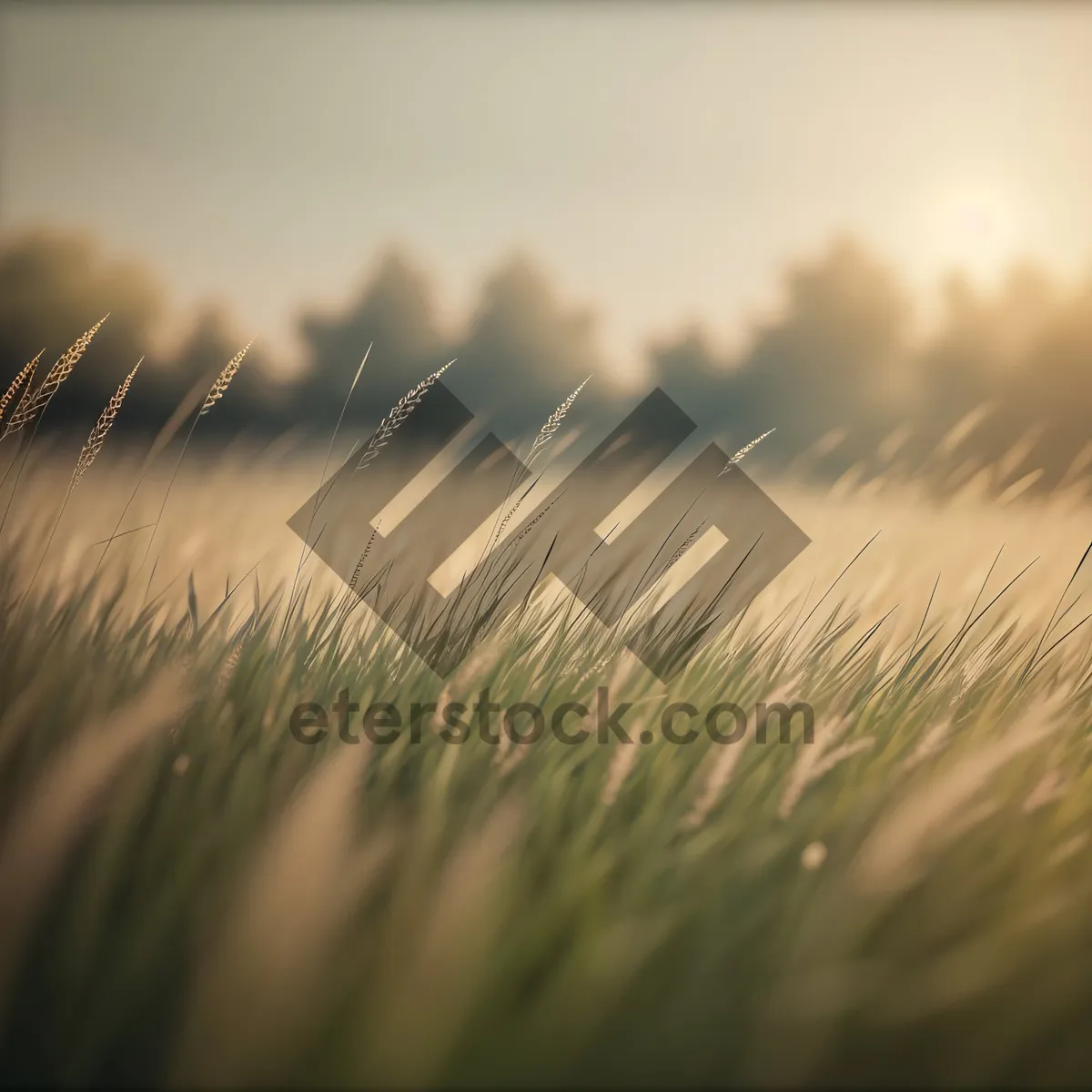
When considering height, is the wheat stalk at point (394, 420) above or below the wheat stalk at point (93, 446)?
above

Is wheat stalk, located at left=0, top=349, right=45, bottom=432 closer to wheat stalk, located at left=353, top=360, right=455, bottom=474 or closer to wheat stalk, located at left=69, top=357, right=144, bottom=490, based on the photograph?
wheat stalk, located at left=69, top=357, right=144, bottom=490

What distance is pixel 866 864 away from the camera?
87 centimetres

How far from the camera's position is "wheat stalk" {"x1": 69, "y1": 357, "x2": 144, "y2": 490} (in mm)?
1657

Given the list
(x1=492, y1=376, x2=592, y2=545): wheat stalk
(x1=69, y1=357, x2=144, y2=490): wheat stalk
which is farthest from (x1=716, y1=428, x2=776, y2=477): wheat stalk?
(x1=69, y1=357, x2=144, y2=490): wheat stalk

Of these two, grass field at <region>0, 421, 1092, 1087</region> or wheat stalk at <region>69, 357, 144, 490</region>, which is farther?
wheat stalk at <region>69, 357, 144, 490</region>

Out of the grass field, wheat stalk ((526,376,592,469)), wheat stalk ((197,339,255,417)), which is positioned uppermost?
wheat stalk ((526,376,592,469))

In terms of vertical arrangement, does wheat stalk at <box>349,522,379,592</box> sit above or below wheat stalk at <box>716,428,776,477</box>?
below

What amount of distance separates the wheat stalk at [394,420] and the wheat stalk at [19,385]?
74 centimetres

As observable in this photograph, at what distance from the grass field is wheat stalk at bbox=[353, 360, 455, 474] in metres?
0.50

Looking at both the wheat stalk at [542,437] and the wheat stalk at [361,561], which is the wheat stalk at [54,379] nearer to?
the wheat stalk at [361,561]

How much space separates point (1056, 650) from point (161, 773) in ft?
5.78

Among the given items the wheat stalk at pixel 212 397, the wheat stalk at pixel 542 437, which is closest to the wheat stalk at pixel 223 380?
the wheat stalk at pixel 212 397

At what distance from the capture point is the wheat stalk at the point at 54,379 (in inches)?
66.6

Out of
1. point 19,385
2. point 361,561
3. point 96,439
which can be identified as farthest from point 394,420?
point 19,385
